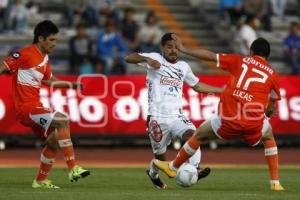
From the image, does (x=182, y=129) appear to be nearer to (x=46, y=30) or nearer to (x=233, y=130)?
(x=233, y=130)

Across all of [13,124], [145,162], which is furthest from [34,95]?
[13,124]

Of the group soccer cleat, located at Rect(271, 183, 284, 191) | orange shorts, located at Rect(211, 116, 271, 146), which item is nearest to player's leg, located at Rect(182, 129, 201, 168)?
orange shorts, located at Rect(211, 116, 271, 146)

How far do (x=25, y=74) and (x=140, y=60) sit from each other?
1.74 metres

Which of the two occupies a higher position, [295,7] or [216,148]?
[295,7]

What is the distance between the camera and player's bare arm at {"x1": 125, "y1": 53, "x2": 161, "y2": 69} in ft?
50.0

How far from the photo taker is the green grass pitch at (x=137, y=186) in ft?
45.3

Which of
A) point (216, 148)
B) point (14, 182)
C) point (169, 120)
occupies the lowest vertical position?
point (216, 148)

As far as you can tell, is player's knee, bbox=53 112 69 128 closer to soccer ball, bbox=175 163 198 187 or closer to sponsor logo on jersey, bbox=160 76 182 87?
sponsor logo on jersey, bbox=160 76 182 87

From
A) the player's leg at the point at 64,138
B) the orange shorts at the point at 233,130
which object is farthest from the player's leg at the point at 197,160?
the player's leg at the point at 64,138

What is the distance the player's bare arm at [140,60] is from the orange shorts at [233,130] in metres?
1.26

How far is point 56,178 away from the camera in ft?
58.1

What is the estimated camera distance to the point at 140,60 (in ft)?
50.1

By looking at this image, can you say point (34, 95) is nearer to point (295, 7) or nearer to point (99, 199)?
point (99, 199)

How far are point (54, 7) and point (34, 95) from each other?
1635 cm
